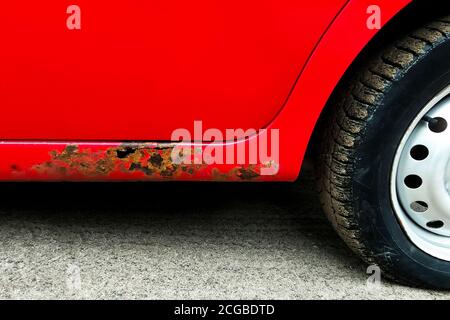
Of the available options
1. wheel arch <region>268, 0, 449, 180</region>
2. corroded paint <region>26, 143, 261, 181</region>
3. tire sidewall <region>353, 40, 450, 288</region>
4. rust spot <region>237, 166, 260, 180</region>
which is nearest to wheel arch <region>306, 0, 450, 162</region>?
wheel arch <region>268, 0, 449, 180</region>

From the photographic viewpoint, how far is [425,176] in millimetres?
1793

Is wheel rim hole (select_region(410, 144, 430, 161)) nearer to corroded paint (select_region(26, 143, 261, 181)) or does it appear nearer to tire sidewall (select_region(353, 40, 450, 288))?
tire sidewall (select_region(353, 40, 450, 288))

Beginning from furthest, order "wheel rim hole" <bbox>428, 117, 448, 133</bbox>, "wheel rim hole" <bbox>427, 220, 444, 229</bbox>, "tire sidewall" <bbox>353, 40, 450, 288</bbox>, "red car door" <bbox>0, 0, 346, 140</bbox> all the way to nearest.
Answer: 1. "wheel rim hole" <bbox>427, 220, 444, 229</bbox>
2. "wheel rim hole" <bbox>428, 117, 448, 133</bbox>
3. "tire sidewall" <bbox>353, 40, 450, 288</bbox>
4. "red car door" <bbox>0, 0, 346, 140</bbox>

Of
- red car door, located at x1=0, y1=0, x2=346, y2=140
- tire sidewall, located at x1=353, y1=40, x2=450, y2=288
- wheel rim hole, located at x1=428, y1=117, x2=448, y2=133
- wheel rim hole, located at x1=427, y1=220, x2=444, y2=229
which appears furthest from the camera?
wheel rim hole, located at x1=427, y1=220, x2=444, y2=229

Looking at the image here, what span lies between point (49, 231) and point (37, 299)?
0.47 meters

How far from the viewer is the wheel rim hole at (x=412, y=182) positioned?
1.81 meters

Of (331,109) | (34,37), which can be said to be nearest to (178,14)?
(34,37)

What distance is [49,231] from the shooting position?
7.41 ft

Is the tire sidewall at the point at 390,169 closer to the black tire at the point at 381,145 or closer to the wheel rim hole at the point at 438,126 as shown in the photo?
the black tire at the point at 381,145

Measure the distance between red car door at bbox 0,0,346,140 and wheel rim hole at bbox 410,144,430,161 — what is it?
0.47 metres

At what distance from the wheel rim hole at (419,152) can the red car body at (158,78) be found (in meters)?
0.36

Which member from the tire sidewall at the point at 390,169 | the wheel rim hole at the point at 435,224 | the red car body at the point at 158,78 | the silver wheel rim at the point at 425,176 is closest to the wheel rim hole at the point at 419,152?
the silver wheel rim at the point at 425,176

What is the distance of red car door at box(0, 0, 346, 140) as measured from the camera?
1.57m

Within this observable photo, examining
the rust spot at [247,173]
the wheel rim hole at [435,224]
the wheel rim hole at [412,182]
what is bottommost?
the wheel rim hole at [435,224]
